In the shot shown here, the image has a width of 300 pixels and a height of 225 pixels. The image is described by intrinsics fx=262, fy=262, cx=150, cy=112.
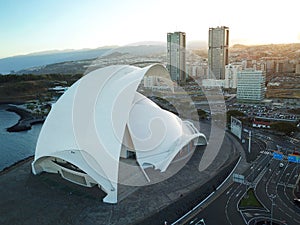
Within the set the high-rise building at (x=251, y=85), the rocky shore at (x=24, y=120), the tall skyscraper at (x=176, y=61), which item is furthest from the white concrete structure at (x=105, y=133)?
the tall skyscraper at (x=176, y=61)

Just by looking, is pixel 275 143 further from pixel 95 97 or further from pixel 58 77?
pixel 58 77

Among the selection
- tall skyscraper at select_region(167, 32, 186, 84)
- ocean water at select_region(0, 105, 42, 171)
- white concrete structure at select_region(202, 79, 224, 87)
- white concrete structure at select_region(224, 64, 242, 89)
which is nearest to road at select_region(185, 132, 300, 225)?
ocean water at select_region(0, 105, 42, 171)

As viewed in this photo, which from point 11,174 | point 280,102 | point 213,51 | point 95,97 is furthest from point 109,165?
point 213,51

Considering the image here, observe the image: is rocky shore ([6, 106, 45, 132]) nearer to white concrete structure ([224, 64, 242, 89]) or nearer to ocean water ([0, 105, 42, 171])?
ocean water ([0, 105, 42, 171])

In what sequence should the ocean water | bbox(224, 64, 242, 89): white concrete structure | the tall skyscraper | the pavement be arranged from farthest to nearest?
1. the tall skyscraper
2. bbox(224, 64, 242, 89): white concrete structure
3. the ocean water
4. the pavement

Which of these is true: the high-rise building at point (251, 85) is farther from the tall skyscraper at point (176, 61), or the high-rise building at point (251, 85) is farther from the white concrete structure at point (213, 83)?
the tall skyscraper at point (176, 61)

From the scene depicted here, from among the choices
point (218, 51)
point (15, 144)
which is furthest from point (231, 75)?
point (15, 144)
